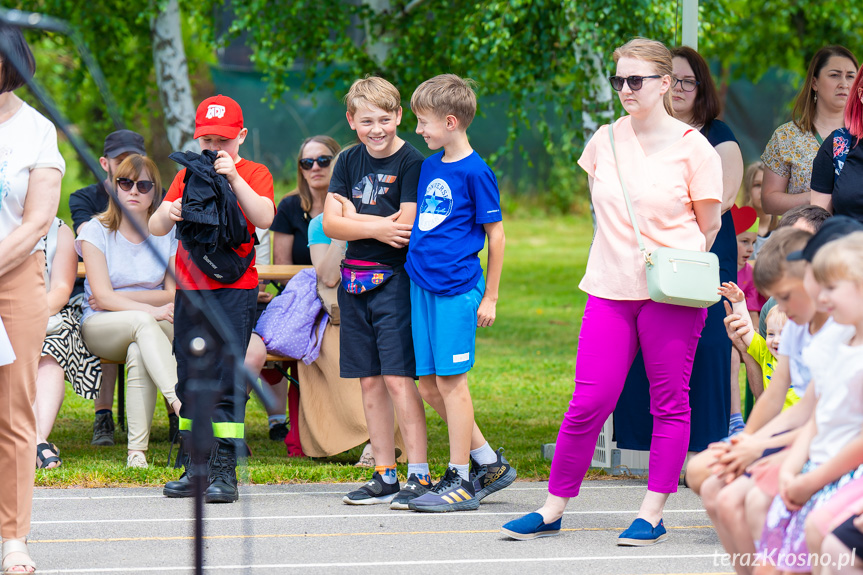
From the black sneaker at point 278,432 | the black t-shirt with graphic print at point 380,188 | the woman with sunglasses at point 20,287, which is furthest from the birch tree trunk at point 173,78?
the woman with sunglasses at point 20,287

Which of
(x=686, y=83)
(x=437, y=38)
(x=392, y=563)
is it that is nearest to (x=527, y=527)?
(x=392, y=563)

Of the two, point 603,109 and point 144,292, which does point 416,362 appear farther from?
point 603,109

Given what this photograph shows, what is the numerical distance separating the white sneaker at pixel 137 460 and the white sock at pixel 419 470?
5.10 feet

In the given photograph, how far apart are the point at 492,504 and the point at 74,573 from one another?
1.90 m

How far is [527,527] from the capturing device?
164 inches

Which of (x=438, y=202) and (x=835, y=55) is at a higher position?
(x=835, y=55)

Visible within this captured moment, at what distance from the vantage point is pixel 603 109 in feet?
29.6

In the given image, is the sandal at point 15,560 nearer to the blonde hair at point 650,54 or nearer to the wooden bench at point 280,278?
the wooden bench at point 280,278

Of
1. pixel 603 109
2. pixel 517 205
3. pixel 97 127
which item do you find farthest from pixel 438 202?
pixel 517 205

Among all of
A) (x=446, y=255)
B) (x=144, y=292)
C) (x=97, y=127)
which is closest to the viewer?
(x=446, y=255)

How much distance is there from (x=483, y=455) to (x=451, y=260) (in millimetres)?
999

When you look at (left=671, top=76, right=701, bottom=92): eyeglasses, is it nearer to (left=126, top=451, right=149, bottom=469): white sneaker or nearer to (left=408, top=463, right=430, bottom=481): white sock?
(left=408, top=463, right=430, bottom=481): white sock

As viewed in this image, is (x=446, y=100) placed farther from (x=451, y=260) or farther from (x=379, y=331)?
(x=379, y=331)

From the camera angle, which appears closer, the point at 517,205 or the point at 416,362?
the point at 416,362
